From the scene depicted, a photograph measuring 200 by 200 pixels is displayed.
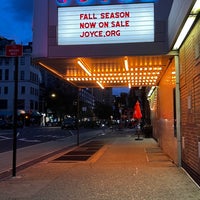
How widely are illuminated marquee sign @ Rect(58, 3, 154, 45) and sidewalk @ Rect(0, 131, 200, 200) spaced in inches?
173

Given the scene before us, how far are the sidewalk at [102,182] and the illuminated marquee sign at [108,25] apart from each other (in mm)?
4385

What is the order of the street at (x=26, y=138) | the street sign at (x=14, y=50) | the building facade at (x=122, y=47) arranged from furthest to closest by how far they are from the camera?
the street at (x=26, y=138)
the building facade at (x=122, y=47)
the street sign at (x=14, y=50)

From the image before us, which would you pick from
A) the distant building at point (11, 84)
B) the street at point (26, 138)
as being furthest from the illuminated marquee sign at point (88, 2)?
the distant building at point (11, 84)

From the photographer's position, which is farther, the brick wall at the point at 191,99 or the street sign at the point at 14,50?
the street sign at the point at 14,50

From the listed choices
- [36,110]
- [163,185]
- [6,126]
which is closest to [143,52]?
[163,185]

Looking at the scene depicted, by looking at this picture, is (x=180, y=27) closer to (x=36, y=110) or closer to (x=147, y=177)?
(x=147, y=177)

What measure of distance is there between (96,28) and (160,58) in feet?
8.36

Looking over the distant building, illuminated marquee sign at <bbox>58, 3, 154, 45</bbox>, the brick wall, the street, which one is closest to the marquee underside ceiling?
illuminated marquee sign at <bbox>58, 3, 154, 45</bbox>

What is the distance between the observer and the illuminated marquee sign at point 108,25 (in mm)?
14227

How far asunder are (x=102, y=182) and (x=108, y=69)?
25.9 feet

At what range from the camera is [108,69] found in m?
17.5

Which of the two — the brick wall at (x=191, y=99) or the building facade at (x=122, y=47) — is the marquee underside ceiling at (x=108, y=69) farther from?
the brick wall at (x=191, y=99)

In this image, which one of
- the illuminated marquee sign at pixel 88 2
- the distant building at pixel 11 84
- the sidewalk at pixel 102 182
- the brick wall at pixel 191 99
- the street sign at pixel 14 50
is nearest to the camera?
the sidewalk at pixel 102 182

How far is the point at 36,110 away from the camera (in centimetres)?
10462
